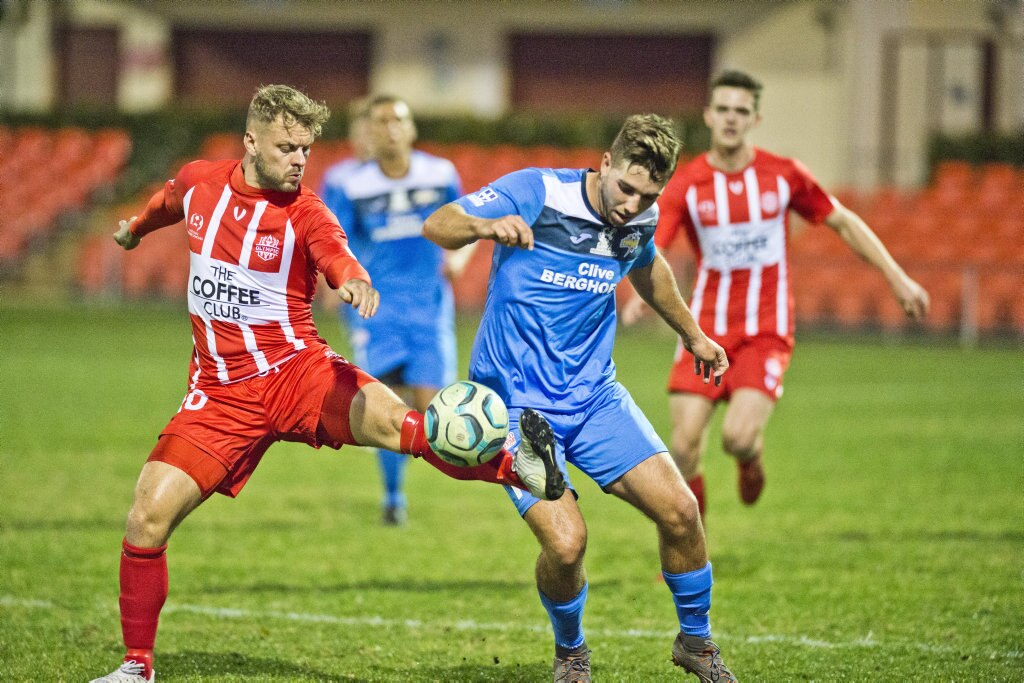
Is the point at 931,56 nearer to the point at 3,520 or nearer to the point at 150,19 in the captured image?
the point at 150,19

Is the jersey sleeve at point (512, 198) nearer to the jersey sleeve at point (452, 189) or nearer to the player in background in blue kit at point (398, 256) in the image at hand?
the player in background in blue kit at point (398, 256)

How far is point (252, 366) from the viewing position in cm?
540

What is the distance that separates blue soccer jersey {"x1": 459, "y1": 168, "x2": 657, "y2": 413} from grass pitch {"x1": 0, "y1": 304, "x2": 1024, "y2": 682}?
126 cm

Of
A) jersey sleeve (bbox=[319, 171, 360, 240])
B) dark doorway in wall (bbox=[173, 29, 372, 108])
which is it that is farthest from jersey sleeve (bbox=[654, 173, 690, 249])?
dark doorway in wall (bbox=[173, 29, 372, 108])

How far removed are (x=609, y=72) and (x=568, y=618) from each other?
29837mm

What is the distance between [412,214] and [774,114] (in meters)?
22.8

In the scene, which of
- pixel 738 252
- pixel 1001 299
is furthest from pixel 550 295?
pixel 1001 299

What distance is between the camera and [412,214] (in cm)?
895

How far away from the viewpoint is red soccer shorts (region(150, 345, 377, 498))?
17.4 ft

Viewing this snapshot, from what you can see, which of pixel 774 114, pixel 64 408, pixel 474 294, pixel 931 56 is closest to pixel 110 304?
pixel 474 294

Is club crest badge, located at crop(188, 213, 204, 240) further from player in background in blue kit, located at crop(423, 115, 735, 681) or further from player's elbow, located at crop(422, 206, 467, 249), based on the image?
player in background in blue kit, located at crop(423, 115, 735, 681)

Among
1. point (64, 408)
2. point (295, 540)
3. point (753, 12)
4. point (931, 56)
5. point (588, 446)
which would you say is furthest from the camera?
point (753, 12)

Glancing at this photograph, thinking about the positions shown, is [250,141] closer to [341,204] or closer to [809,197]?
[809,197]

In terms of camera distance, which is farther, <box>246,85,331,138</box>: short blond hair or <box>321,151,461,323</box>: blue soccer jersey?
<box>321,151,461,323</box>: blue soccer jersey
